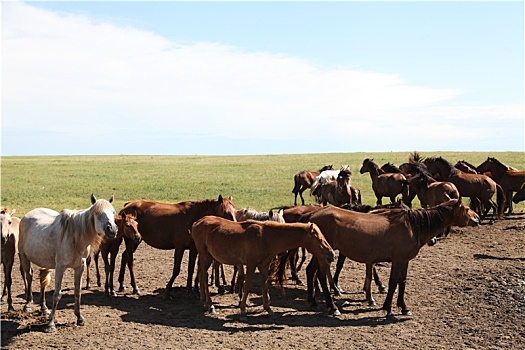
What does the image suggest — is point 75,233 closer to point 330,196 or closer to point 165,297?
point 165,297

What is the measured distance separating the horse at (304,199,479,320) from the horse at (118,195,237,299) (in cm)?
206

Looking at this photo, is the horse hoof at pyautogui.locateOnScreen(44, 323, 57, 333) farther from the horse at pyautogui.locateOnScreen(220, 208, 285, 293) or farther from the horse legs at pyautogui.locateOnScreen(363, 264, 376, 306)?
the horse legs at pyautogui.locateOnScreen(363, 264, 376, 306)

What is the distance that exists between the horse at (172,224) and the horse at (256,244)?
50.0 inches

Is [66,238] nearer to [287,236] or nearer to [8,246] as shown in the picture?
[8,246]

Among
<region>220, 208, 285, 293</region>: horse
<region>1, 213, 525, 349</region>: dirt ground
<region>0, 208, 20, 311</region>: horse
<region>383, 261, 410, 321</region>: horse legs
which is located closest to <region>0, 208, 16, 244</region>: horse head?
<region>0, 208, 20, 311</region>: horse

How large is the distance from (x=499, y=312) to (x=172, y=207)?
609cm

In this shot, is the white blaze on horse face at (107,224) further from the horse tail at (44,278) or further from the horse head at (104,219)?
the horse tail at (44,278)

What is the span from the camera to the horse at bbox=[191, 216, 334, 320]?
8.45 meters

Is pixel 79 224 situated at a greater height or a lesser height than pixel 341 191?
greater

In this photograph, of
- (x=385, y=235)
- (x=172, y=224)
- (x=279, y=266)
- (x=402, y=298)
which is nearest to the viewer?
(x=402, y=298)

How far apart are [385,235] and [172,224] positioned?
13.1ft

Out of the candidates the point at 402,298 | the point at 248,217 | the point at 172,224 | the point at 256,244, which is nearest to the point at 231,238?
the point at 256,244

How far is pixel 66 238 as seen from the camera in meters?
7.93

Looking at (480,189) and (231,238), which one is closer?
(231,238)
